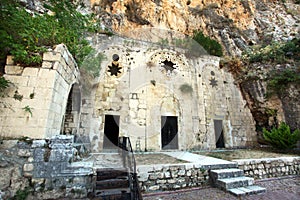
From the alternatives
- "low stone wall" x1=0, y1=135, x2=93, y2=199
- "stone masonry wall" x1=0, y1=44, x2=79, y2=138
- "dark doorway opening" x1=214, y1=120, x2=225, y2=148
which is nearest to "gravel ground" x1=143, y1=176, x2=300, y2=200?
"low stone wall" x1=0, y1=135, x2=93, y2=199

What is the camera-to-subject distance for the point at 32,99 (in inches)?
126

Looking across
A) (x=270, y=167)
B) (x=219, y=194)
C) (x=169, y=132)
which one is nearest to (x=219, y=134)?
(x=169, y=132)

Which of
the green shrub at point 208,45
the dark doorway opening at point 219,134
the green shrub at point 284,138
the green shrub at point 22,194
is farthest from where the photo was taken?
the green shrub at point 208,45

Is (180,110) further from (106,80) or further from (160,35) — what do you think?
(160,35)

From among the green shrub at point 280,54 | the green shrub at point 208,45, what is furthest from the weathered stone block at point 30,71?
the green shrub at point 280,54

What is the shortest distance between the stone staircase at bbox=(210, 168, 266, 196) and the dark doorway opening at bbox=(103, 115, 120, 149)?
4861 mm

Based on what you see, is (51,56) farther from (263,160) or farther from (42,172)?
(263,160)

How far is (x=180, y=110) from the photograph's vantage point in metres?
8.35

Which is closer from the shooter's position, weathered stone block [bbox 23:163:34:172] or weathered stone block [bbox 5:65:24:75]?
weathered stone block [bbox 23:163:34:172]

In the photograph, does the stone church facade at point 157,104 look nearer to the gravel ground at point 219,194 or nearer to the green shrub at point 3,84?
the green shrub at point 3,84

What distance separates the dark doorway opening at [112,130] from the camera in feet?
24.0

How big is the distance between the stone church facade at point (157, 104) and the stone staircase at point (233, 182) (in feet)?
13.0

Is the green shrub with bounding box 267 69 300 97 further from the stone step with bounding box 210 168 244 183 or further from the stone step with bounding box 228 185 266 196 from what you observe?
the stone step with bounding box 228 185 266 196

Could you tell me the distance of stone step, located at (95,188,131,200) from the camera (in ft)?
9.01
